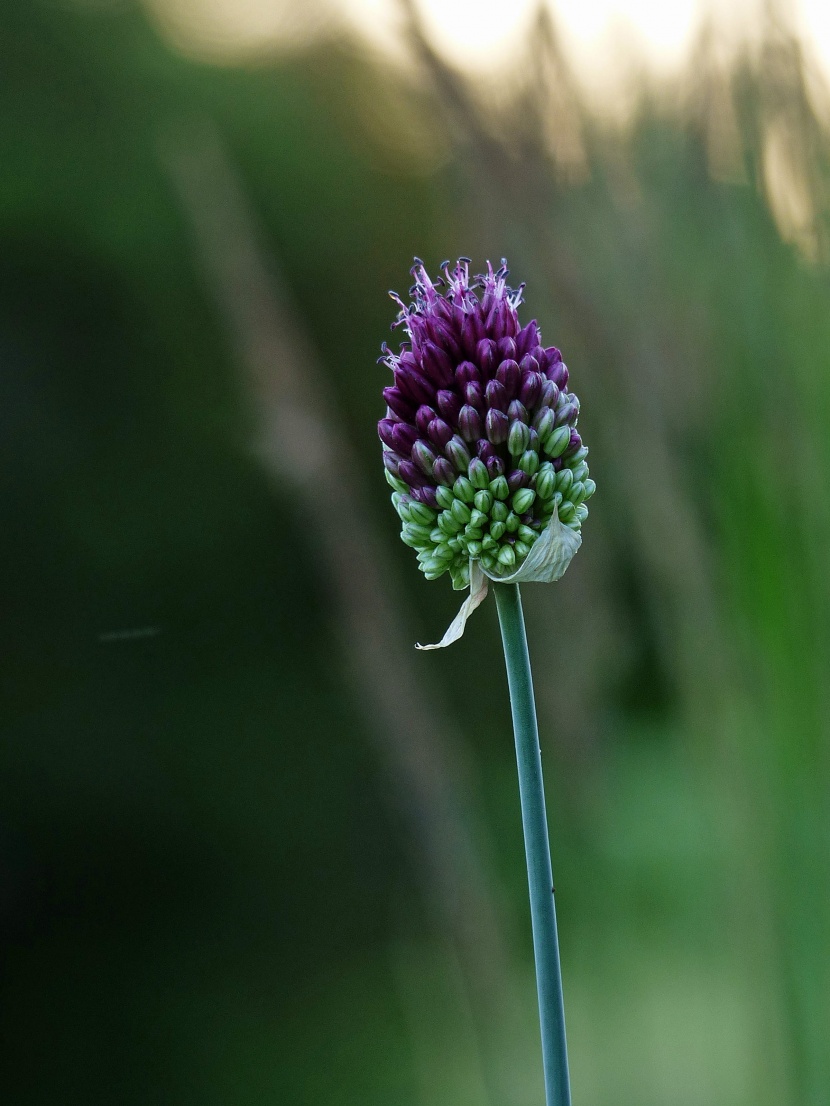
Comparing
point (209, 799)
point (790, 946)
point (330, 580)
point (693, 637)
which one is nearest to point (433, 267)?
point (209, 799)

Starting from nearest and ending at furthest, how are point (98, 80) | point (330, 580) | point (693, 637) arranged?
point (693, 637)
point (330, 580)
point (98, 80)

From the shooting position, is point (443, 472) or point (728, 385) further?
point (728, 385)

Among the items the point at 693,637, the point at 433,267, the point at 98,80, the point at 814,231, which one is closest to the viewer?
the point at 814,231

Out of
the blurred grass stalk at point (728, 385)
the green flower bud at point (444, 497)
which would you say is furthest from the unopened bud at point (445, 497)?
the blurred grass stalk at point (728, 385)

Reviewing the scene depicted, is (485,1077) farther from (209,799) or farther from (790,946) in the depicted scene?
(209,799)

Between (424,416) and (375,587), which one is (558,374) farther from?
(375,587)

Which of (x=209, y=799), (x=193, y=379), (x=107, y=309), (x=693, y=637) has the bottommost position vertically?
(x=209, y=799)

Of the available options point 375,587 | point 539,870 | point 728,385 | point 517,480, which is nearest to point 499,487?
point 517,480
